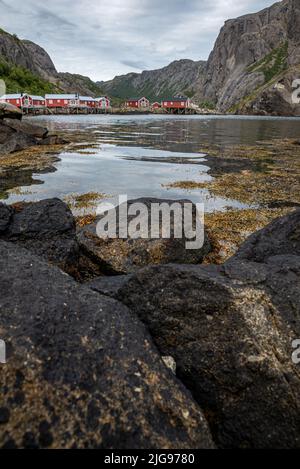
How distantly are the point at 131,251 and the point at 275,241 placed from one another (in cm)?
315

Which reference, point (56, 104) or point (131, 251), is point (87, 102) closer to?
point (56, 104)

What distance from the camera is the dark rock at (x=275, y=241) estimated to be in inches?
288

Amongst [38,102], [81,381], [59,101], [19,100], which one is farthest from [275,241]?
[59,101]

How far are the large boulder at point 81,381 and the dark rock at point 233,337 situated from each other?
2.12ft

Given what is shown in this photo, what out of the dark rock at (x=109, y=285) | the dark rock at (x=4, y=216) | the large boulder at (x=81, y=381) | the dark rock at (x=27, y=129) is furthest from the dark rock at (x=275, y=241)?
the dark rock at (x=27, y=129)

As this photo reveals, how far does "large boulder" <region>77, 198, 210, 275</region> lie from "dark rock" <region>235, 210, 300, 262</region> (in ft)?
4.62

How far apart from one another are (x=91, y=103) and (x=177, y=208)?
7400 inches

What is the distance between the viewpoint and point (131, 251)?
8266mm

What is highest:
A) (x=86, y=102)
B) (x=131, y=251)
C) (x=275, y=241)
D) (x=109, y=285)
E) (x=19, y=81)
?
(x=19, y=81)

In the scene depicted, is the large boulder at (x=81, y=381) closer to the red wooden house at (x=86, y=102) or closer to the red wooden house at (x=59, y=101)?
the red wooden house at (x=59, y=101)

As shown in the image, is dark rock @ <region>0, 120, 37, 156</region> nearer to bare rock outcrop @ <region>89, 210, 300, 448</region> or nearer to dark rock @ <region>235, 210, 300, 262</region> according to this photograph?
dark rock @ <region>235, 210, 300, 262</region>

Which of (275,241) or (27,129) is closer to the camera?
(275,241)
